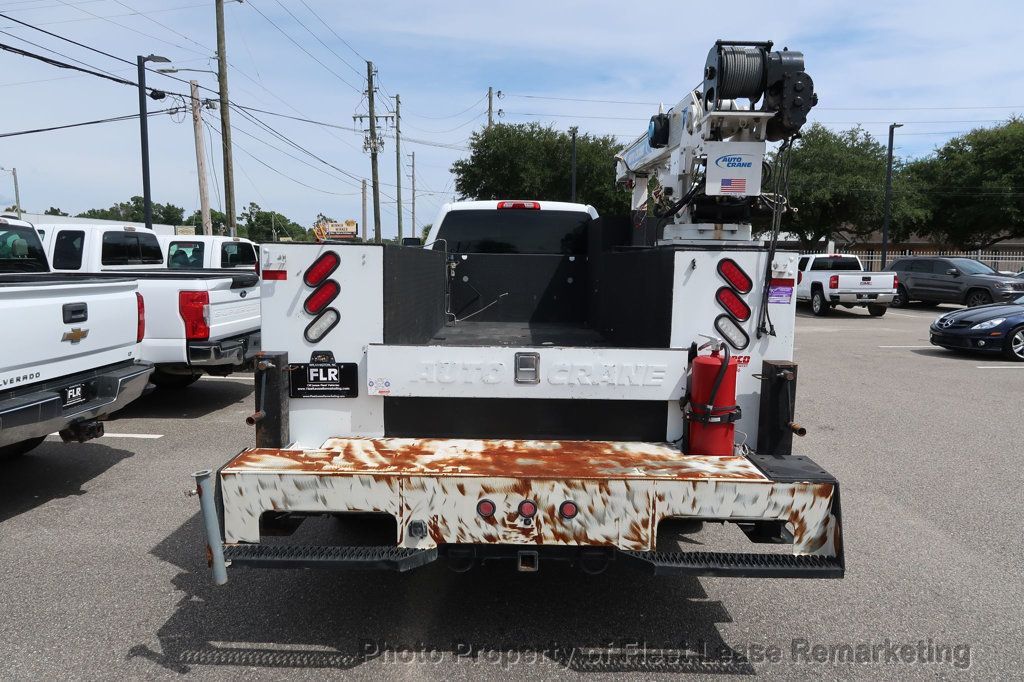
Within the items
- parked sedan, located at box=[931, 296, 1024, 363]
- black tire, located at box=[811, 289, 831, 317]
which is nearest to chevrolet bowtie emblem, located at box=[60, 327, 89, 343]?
parked sedan, located at box=[931, 296, 1024, 363]

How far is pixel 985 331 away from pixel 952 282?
1133cm

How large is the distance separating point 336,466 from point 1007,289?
2312 cm

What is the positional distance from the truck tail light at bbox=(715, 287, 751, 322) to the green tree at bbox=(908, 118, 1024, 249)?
4115cm

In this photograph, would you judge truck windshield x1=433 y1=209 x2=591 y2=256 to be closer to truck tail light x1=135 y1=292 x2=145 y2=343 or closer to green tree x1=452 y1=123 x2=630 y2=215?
truck tail light x1=135 y1=292 x2=145 y2=343

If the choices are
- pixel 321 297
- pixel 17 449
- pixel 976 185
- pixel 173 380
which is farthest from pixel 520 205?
pixel 976 185

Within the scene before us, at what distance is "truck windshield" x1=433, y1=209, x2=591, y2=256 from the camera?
6699 millimetres

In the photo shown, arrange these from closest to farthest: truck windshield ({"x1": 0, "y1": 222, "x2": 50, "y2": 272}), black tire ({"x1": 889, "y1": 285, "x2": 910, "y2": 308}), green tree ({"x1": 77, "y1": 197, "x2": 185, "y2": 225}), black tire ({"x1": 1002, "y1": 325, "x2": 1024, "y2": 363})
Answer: truck windshield ({"x1": 0, "y1": 222, "x2": 50, "y2": 272}) < black tire ({"x1": 1002, "y1": 325, "x2": 1024, "y2": 363}) < black tire ({"x1": 889, "y1": 285, "x2": 910, "y2": 308}) < green tree ({"x1": 77, "y1": 197, "x2": 185, "y2": 225})

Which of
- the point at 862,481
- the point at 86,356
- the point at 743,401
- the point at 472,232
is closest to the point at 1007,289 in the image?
the point at 862,481

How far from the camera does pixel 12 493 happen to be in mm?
5543

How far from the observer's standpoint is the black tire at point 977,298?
71.1 ft

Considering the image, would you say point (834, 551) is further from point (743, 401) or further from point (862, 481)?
point (862, 481)

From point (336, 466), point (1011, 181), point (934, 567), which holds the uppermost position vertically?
point (1011, 181)

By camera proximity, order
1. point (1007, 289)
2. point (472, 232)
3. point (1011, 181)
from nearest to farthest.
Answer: point (472, 232)
point (1007, 289)
point (1011, 181)

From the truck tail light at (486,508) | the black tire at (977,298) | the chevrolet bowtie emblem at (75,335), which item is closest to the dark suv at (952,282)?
the black tire at (977,298)
